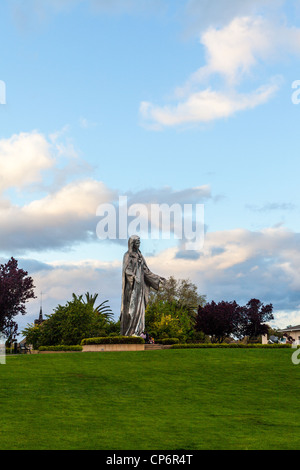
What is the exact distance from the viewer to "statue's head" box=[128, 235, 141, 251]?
33.1 metres

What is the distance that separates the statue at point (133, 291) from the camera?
32.6 m

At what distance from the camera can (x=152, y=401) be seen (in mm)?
15859

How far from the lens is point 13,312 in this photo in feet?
161

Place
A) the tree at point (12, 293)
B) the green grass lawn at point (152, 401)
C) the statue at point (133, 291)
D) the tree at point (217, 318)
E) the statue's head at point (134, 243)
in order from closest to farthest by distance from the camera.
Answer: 1. the green grass lawn at point (152, 401)
2. the statue at point (133, 291)
3. the statue's head at point (134, 243)
4. the tree at point (12, 293)
5. the tree at point (217, 318)

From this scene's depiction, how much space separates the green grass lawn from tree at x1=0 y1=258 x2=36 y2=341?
75.8 ft

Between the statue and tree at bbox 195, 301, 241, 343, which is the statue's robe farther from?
tree at bbox 195, 301, 241, 343

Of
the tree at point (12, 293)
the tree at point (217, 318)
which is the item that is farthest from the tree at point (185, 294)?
the tree at point (12, 293)

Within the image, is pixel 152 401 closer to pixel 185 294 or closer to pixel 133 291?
pixel 133 291

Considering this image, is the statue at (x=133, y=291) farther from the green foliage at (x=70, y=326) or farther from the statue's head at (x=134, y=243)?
the green foliage at (x=70, y=326)

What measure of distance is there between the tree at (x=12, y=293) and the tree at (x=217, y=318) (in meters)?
26.6

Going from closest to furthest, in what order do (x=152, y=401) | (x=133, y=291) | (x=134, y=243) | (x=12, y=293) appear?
(x=152, y=401), (x=133, y=291), (x=134, y=243), (x=12, y=293)

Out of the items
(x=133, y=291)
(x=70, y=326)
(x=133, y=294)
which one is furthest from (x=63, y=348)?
(x=70, y=326)

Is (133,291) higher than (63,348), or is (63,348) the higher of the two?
(133,291)

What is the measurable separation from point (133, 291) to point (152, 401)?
55.3 ft
